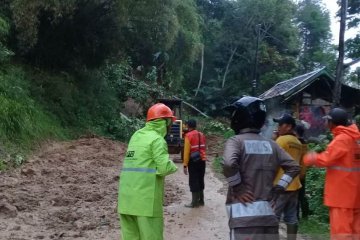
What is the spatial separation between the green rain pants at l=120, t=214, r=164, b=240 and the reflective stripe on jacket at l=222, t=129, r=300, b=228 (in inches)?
40.8

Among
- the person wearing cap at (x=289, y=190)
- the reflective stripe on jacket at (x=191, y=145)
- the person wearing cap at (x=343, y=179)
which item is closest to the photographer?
the person wearing cap at (x=343, y=179)

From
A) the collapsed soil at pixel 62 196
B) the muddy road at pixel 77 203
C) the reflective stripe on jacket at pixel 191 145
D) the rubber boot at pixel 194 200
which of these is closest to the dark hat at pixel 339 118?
the muddy road at pixel 77 203

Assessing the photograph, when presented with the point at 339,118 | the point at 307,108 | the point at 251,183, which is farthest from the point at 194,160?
the point at 307,108

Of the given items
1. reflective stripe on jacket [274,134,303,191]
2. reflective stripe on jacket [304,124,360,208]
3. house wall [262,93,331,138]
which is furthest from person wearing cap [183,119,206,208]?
house wall [262,93,331,138]

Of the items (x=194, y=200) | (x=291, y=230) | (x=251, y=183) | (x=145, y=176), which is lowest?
(x=194, y=200)

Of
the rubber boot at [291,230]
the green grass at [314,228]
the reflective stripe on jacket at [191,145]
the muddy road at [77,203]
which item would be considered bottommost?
the muddy road at [77,203]

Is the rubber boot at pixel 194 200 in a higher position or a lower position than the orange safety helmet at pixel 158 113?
lower

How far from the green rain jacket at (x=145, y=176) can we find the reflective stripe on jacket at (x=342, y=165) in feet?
4.96

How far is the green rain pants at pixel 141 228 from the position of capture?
173 inches

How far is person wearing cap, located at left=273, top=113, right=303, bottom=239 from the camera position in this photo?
6020 mm

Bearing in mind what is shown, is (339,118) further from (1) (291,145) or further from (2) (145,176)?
(2) (145,176)

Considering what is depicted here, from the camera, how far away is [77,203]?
9.05 m

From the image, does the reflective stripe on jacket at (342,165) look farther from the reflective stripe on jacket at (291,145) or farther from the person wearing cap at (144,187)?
the person wearing cap at (144,187)

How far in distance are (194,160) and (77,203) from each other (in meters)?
2.41
